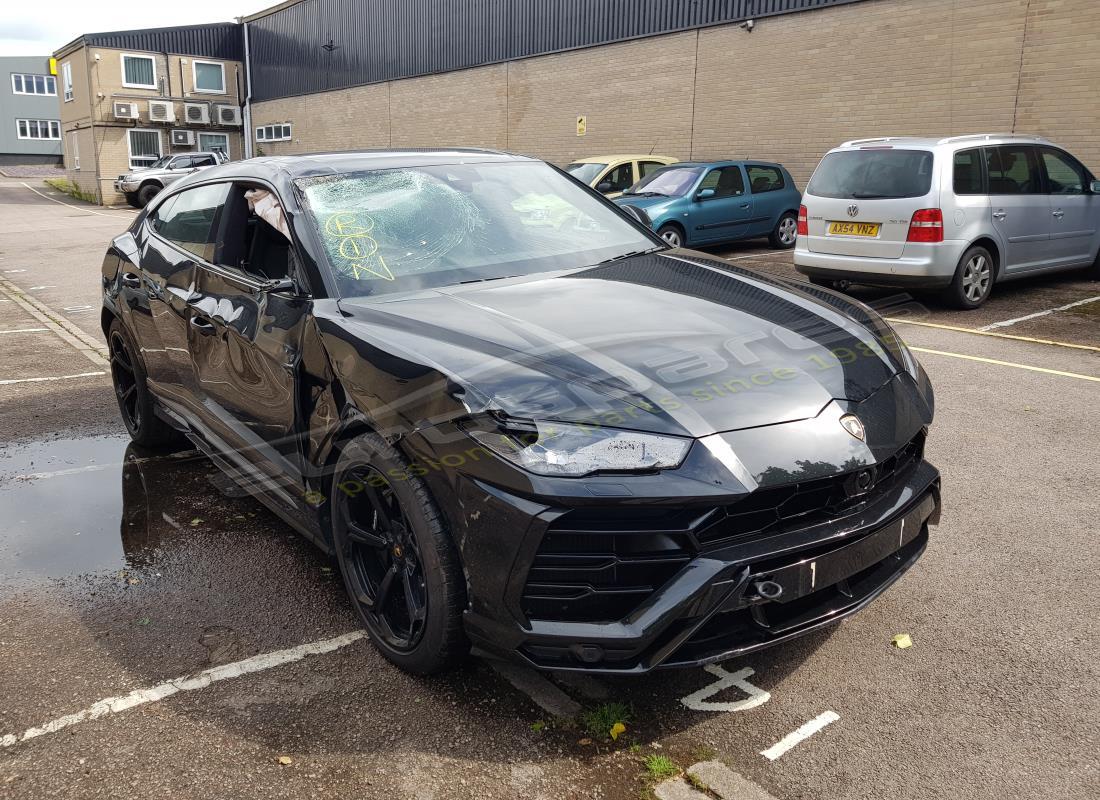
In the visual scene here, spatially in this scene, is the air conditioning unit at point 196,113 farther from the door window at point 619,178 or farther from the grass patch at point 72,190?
the door window at point 619,178

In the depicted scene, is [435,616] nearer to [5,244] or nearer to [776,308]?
[776,308]

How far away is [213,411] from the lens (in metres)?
4.02

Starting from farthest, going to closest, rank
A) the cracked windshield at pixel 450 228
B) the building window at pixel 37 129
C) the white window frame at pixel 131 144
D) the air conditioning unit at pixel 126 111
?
the building window at pixel 37 129
the white window frame at pixel 131 144
the air conditioning unit at pixel 126 111
the cracked windshield at pixel 450 228

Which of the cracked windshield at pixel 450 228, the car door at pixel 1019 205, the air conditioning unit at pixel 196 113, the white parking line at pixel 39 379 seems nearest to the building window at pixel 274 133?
the air conditioning unit at pixel 196 113

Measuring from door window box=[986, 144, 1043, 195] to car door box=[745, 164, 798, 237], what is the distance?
5671 millimetres

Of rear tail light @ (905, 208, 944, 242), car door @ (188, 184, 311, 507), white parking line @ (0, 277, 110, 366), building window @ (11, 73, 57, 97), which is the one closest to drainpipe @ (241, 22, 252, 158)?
white parking line @ (0, 277, 110, 366)

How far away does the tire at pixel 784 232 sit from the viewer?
1563 centimetres

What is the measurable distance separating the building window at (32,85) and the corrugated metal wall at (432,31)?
113 ft

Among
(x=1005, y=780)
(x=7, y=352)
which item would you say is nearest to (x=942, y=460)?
(x=1005, y=780)

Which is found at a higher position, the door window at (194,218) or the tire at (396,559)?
the door window at (194,218)

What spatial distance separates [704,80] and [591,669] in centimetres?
1889

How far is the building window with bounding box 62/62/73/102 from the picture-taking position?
38.9m

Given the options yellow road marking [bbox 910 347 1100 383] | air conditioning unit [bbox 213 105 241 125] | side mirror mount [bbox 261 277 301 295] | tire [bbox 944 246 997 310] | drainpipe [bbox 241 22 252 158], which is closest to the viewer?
side mirror mount [bbox 261 277 301 295]

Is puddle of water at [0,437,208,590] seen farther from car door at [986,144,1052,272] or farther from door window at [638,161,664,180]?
door window at [638,161,664,180]
